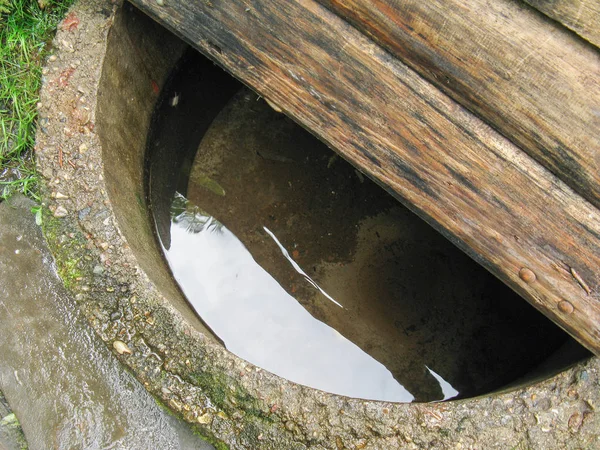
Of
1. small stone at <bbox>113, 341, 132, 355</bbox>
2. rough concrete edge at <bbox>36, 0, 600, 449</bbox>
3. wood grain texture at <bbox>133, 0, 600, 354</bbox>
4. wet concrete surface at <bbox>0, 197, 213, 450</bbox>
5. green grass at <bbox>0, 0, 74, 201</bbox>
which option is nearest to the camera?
wood grain texture at <bbox>133, 0, 600, 354</bbox>

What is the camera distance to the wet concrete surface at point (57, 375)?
2.00 meters

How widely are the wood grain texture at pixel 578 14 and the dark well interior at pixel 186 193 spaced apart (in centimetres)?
123

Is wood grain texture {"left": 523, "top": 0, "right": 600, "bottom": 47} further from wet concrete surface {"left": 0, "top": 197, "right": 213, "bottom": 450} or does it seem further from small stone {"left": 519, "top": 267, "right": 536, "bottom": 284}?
wet concrete surface {"left": 0, "top": 197, "right": 213, "bottom": 450}

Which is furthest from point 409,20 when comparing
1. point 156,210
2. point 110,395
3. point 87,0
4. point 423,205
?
point 110,395

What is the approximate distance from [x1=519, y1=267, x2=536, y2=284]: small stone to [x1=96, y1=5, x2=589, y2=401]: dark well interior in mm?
714

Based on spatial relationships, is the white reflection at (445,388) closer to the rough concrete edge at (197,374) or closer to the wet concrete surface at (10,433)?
the rough concrete edge at (197,374)

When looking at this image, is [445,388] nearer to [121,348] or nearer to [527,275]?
[527,275]

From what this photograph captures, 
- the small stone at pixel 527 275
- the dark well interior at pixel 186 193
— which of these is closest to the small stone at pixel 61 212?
the dark well interior at pixel 186 193

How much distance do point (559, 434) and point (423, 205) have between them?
33.0 inches

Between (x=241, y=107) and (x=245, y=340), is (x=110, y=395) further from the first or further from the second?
(x=241, y=107)

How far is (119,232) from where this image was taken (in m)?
1.79

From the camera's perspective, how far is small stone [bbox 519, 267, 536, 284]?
56.6 inches

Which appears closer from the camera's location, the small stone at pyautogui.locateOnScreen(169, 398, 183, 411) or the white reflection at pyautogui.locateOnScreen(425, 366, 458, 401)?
the small stone at pyautogui.locateOnScreen(169, 398, 183, 411)

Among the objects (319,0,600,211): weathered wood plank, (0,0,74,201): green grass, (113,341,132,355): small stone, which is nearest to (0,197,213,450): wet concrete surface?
(0,0,74,201): green grass
